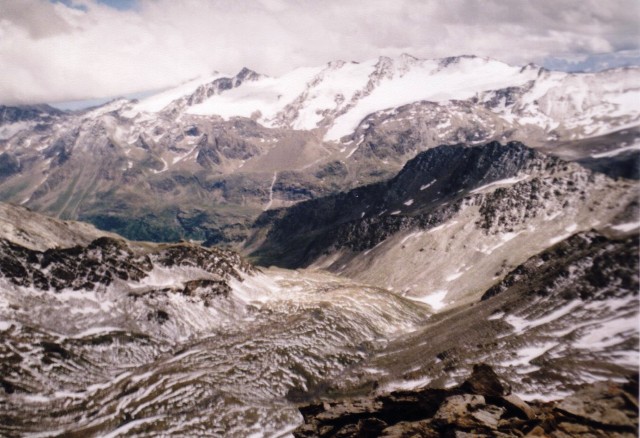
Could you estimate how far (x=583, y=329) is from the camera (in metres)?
157

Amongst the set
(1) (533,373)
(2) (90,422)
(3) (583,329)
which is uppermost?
(3) (583,329)

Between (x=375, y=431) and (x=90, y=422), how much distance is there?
435ft

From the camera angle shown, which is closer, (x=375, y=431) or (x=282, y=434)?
(x=375, y=431)

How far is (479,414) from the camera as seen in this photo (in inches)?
2643

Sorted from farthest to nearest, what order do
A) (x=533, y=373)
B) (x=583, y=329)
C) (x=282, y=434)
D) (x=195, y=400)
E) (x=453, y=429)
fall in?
1. (x=195, y=400)
2. (x=282, y=434)
3. (x=583, y=329)
4. (x=533, y=373)
5. (x=453, y=429)

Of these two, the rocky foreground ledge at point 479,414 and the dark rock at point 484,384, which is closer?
the rocky foreground ledge at point 479,414

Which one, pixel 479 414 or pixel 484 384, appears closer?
pixel 479 414

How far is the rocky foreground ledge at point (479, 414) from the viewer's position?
5106 centimetres

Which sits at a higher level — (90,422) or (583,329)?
(583,329)

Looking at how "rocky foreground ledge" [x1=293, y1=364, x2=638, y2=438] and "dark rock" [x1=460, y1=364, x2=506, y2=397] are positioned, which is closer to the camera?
"rocky foreground ledge" [x1=293, y1=364, x2=638, y2=438]

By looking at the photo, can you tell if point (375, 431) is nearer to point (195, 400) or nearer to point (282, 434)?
point (282, 434)

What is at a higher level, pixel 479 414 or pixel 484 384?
pixel 484 384

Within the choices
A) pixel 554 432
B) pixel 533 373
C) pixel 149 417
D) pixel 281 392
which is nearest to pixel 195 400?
pixel 149 417

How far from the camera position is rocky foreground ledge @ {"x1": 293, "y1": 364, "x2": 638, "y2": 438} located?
5106 centimetres
